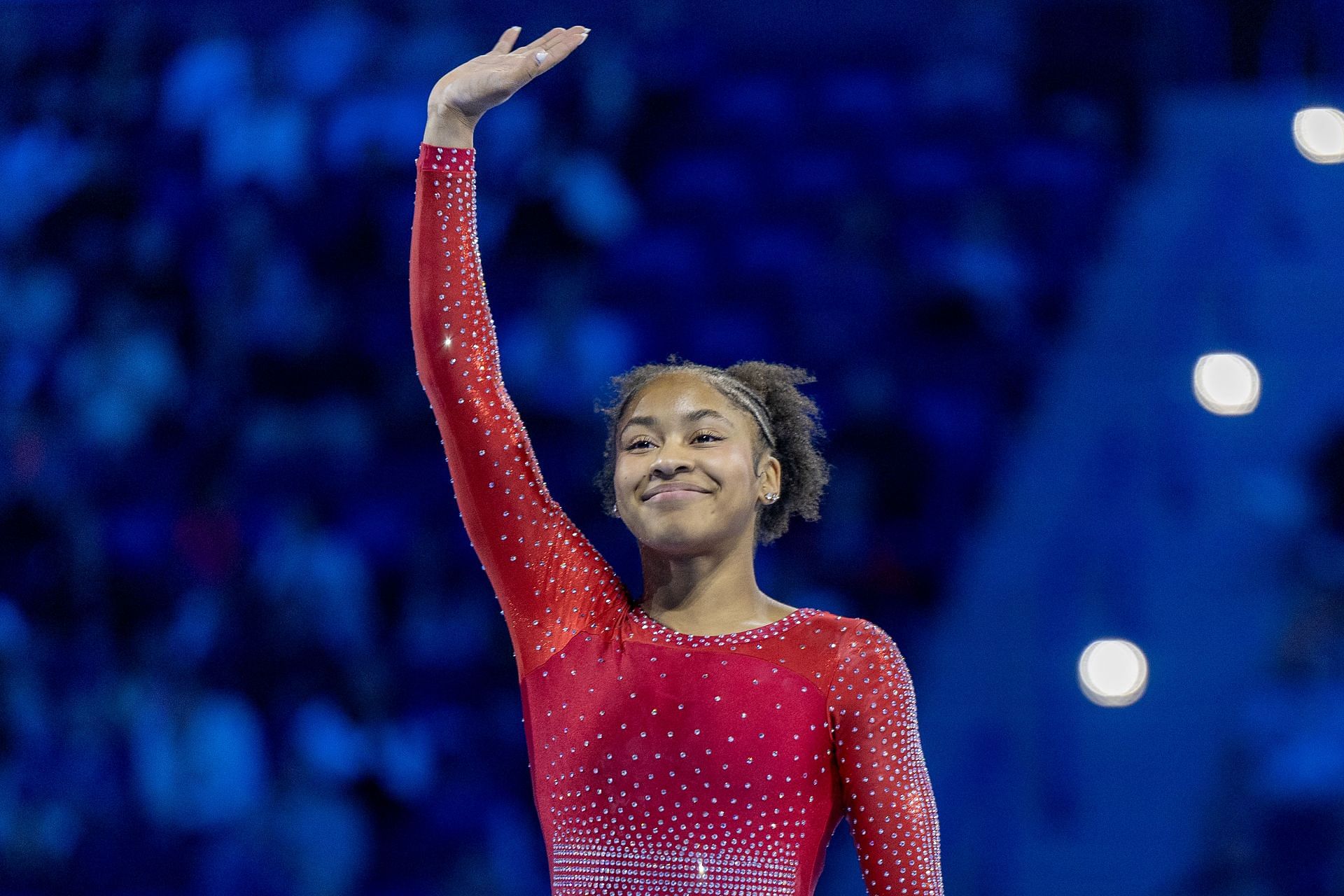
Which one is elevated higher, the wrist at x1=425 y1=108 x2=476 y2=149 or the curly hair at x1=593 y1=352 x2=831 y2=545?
the wrist at x1=425 y1=108 x2=476 y2=149

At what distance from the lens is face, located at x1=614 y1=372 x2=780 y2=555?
1653 millimetres

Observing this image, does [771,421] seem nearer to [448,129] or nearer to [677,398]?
[677,398]

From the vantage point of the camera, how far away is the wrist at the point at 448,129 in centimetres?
168

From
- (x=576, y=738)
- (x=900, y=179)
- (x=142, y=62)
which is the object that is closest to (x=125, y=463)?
(x=142, y=62)

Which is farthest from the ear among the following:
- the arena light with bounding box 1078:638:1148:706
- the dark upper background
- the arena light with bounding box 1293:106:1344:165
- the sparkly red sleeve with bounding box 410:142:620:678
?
the arena light with bounding box 1293:106:1344:165

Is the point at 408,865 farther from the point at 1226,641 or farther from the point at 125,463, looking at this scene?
the point at 1226,641

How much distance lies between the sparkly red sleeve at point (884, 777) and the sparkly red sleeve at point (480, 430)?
309mm

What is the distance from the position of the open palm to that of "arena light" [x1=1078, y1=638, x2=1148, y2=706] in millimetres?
2028

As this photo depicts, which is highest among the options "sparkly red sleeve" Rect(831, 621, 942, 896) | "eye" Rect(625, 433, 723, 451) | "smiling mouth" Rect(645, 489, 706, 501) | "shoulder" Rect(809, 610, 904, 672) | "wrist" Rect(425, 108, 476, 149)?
"wrist" Rect(425, 108, 476, 149)

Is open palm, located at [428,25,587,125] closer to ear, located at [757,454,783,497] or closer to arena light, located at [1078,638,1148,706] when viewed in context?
ear, located at [757,454,783,497]

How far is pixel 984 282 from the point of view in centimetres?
324

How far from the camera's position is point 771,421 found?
6.09ft

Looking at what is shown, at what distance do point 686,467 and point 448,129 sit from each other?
0.48 metres

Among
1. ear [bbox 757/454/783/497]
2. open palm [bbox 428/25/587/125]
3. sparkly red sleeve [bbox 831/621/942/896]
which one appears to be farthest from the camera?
ear [bbox 757/454/783/497]
